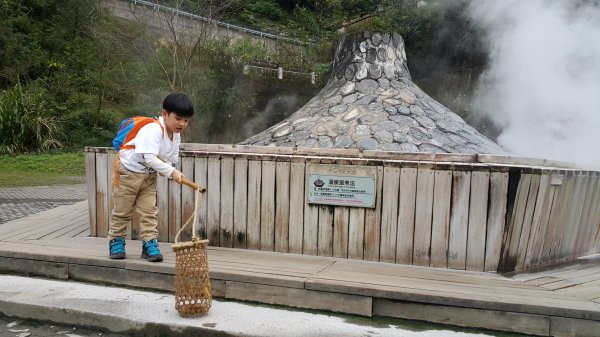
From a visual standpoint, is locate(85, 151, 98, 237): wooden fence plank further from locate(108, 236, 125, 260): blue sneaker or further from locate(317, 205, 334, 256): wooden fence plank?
locate(317, 205, 334, 256): wooden fence plank

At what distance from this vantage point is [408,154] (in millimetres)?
4496

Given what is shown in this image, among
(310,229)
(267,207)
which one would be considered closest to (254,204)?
(267,207)

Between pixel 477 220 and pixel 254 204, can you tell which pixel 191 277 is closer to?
pixel 254 204

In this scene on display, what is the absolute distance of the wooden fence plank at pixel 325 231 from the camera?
3.62m

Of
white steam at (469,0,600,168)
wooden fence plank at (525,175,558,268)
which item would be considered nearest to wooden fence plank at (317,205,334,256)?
wooden fence plank at (525,175,558,268)

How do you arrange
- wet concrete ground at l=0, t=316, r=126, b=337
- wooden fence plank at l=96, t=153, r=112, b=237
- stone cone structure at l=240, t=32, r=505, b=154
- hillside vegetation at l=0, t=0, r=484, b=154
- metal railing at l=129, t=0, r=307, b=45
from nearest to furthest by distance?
wet concrete ground at l=0, t=316, r=126, b=337, wooden fence plank at l=96, t=153, r=112, b=237, stone cone structure at l=240, t=32, r=505, b=154, hillside vegetation at l=0, t=0, r=484, b=154, metal railing at l=129, t=0, r=307, b=45

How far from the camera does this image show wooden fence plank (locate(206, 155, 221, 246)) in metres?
3.88

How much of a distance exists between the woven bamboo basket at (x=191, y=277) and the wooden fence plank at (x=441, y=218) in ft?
5.37

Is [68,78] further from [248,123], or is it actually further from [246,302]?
[246,302]

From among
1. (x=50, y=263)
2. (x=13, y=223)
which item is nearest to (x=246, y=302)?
(x=50, y=263)

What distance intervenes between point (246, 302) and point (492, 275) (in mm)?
1662

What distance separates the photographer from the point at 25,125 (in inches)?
556

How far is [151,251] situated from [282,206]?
40.0 inches

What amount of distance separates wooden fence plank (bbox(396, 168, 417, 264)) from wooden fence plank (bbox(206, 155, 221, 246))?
144 cm
